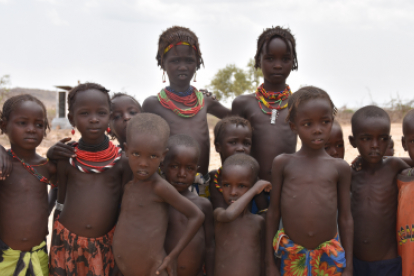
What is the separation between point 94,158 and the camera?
8.80 ft

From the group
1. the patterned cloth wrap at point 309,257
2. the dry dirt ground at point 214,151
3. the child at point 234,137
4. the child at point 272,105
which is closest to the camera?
the patterned cloth wrap at point 309,257

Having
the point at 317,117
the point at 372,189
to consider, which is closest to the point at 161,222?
the point at 317,117

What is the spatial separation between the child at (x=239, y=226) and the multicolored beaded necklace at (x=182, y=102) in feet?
2.49

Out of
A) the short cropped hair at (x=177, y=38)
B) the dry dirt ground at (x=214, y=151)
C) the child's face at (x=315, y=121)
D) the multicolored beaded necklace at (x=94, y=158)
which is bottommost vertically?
the dry dirt ground at (x=214, y=151)

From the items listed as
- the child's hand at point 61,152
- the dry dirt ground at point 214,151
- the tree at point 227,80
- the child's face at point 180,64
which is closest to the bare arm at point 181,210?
the child's hand at point 61,152

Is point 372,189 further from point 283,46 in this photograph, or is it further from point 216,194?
point 283,46

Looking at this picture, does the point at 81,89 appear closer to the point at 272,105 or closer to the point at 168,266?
the point at 168,266

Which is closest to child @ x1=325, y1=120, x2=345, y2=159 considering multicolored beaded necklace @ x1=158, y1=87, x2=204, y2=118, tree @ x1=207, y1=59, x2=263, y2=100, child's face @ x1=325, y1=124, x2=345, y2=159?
child's face @ x1=325, y1=124, x2=345, y2=159

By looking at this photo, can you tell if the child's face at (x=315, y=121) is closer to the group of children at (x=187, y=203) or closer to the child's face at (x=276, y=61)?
the group of children at (x=187, y=203)

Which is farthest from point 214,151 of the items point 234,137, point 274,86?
point 234,137

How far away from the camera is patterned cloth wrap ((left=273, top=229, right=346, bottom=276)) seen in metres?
2.44

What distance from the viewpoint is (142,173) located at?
2.34m

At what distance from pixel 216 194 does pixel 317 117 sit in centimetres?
105

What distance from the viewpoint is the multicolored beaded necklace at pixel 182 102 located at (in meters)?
3.31
